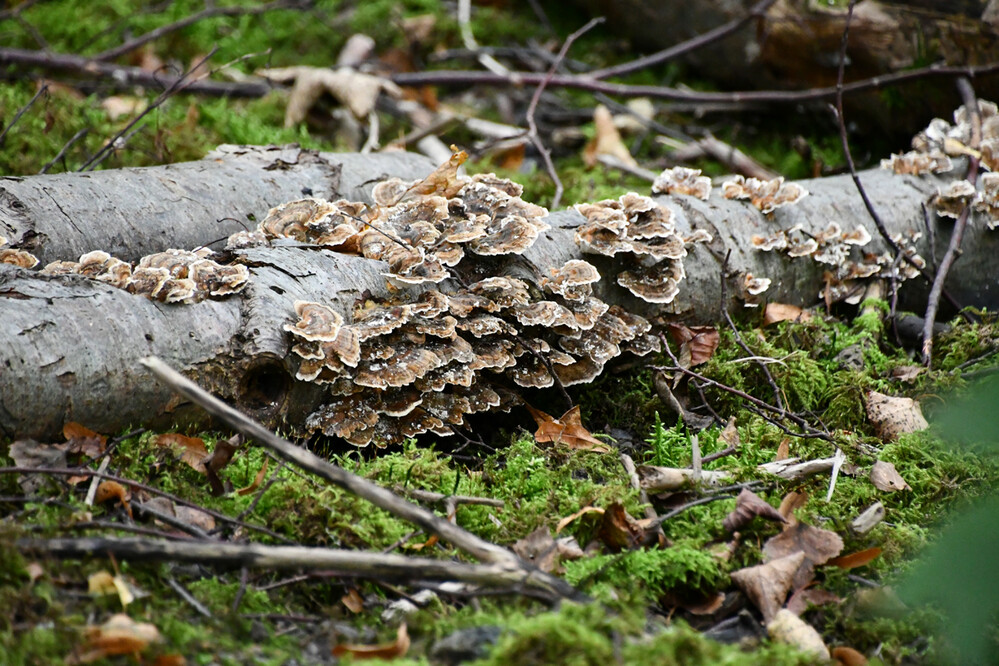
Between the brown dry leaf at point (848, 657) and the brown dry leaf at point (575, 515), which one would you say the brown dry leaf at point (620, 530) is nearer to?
the brown dry leaf at point (575, 515)

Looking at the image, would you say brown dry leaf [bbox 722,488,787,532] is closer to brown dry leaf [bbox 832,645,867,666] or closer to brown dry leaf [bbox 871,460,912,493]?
brown dry leaf [bbox 832,645,867,666]

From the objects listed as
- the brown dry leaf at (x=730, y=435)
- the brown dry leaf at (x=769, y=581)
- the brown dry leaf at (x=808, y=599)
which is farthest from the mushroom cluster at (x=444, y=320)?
the brown dry leaf at (x=808, y=599)

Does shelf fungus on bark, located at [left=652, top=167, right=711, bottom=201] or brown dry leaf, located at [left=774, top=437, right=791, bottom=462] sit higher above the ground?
shelf fungus on bark, located at [left=652, top=167, right=711, bottom=201]

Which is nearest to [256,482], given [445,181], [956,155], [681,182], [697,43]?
[445,181]

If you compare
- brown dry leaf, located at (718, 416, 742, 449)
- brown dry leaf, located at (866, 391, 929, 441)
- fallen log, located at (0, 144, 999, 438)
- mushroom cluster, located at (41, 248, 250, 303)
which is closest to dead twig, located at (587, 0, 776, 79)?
fallen log, located at (0, 144, 999, 438)

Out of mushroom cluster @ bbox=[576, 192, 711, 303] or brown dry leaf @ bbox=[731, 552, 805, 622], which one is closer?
brown dry leaf @ bbox=[731, 552, 805, 622]

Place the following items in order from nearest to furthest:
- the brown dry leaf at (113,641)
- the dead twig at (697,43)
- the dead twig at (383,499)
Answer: the brown dry leaf at (113,641) < the dead twig at (383,499) < the dead twig at (697,43)
